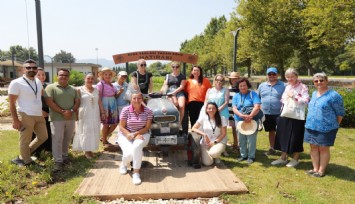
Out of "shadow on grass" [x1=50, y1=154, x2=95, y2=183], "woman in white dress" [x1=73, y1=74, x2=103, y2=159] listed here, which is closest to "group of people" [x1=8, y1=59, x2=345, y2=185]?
"woman in white dress" [x1=73, y1=74, x2=103, y2=159]

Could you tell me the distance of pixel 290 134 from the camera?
596cm

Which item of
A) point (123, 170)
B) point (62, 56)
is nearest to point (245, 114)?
point (123, 170)

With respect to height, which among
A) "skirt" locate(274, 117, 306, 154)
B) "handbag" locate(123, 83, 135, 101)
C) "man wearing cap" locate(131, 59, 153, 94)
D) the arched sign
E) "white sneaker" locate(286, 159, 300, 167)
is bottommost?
"white sneaker" locate(286, 159, 300, 167)

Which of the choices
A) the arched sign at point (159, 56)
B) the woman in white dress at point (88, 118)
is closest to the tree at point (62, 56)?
the arched sign at point (159, 56)

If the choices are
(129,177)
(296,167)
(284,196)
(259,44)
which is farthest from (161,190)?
(259,44)

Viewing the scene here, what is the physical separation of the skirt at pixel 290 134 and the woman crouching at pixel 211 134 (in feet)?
3.74

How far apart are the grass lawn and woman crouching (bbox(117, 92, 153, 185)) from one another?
93cm

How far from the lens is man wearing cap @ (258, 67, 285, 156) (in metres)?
6.26

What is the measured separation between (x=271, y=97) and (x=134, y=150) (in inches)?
121

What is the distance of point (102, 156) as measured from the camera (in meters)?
6.77

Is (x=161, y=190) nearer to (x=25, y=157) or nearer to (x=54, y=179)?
(x=54, y=179)

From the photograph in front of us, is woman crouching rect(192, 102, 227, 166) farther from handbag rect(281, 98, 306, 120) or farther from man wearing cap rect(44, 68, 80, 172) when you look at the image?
man wearing cap rect(44, 68, 80, 172)

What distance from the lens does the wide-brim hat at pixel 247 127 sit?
6.19m

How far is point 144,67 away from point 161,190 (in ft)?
10.1
